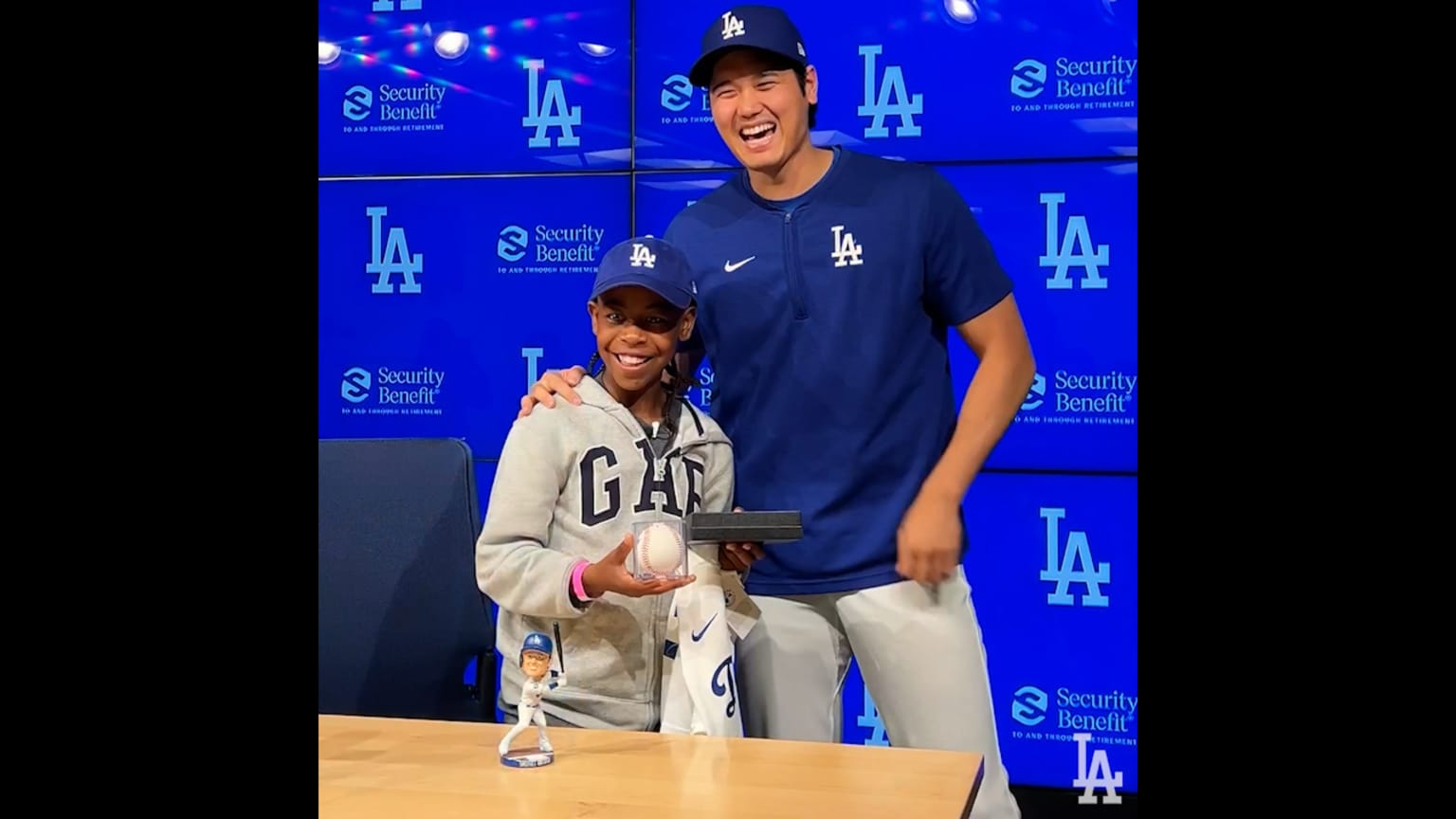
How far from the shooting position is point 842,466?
8.56ft

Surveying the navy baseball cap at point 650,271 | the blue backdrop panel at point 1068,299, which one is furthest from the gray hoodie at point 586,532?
the blue backdrop panel at point 1068,299

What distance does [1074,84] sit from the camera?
10.7 feet

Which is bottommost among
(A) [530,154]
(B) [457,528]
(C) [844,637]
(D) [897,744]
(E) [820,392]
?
(D) [897,744]

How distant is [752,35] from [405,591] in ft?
4.06

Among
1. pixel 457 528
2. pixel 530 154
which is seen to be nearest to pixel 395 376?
pixel 530 154

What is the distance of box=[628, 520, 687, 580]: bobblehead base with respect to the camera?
1.82m

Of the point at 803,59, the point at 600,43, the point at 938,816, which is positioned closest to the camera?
the point at 938,816

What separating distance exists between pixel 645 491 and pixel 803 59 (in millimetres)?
1006

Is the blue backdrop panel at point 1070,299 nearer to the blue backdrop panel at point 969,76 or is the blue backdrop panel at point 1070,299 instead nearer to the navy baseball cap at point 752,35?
the blue backdrop panel at point 969,76

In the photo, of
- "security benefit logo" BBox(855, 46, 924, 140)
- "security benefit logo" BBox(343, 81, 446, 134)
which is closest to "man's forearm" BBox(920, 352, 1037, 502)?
"security benefit logo" BBox(855, 46, 924, 140)

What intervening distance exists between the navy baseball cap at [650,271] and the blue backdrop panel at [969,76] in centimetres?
116

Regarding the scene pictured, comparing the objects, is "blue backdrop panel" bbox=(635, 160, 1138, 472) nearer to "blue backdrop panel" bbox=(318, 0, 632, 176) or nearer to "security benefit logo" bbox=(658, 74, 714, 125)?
"security benefit logo" bbox=(658, 74, 714, 125)

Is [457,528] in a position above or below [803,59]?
below
